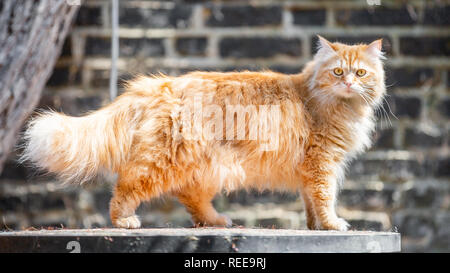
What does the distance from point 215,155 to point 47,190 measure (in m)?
1.57

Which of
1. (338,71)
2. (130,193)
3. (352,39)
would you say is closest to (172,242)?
(130,193)

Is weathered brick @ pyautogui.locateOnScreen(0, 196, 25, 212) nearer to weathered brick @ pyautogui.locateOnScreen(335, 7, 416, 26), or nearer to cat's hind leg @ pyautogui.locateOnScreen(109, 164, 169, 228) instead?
cat's hind leg @ pyautogui.locateOnScreen(109, 164, 169, 228)

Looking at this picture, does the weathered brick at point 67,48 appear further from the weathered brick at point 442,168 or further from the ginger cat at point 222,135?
the weathered brick at point 442,168

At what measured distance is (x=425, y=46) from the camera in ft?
11.2

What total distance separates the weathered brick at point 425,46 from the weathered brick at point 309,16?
20.1 inches

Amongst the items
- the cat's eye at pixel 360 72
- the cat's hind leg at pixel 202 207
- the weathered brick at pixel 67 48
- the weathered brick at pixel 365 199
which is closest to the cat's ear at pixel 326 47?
the cat's eye at pixel 360 72

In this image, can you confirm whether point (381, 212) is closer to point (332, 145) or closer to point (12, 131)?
point (332, 145)

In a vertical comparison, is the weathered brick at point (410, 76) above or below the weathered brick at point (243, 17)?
below

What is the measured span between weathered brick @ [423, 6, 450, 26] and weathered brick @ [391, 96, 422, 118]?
49 centimetres

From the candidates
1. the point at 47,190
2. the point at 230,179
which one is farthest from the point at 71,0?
the point at 230,179

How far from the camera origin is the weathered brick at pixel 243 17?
3.33 metres

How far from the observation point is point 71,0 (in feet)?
9.98

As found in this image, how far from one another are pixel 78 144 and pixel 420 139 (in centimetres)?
221

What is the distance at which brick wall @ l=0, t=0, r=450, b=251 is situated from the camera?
129 inches
